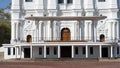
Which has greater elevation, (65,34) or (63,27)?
(63,27)

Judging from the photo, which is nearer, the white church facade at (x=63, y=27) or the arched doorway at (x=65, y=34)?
the white church facade at (x=63, y=27)

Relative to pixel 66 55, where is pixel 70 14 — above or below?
above

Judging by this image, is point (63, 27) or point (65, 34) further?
point (63, 27)

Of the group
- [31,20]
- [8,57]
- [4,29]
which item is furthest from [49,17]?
[4,29]

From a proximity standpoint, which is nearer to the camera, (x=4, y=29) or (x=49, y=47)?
(x=49, y=47)

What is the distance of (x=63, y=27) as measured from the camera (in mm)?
75062

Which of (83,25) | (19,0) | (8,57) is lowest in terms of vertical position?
(8,57)

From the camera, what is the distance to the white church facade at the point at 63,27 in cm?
7094

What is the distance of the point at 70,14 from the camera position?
75500 millimetres

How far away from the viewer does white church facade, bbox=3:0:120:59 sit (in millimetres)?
70938

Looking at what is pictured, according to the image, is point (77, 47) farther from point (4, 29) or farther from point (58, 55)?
point (4, 29)

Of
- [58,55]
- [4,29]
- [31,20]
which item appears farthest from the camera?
[4,29]

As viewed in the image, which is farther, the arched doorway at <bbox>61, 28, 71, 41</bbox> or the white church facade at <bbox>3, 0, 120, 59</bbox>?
the arched doorway at <bbox>61, 28, 71, 41</bbox>

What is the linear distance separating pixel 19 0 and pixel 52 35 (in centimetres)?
910
